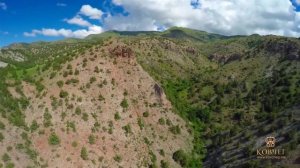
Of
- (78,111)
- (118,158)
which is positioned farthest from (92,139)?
(78,111)

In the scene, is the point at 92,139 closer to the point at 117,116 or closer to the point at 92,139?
the point at 92,139

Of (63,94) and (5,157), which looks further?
(63,94)

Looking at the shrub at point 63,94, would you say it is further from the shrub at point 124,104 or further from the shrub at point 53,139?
the shrub at point 124,104

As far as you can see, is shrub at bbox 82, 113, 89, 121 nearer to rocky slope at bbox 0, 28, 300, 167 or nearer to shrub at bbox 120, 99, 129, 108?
rocky slope at bbox 0, 28, 300, 167

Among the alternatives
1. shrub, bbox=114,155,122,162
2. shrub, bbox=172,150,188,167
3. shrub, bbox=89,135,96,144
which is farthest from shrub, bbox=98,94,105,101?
shrub, bbox=172,150,188,167

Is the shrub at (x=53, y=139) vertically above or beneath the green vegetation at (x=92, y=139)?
above

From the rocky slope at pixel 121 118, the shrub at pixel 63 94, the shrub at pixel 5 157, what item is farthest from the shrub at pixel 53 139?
the shrub at pixel 63 94

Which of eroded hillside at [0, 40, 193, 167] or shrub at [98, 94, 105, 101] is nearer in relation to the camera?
eroded hillside at [0, 40, 193, 167]

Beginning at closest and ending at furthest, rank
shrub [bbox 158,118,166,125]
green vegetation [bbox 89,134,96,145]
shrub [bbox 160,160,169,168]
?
green vegetation [bbox 89,134,96,145]
shrub [bbox 160,160,169,168]
shrub [bbox 158,118,166,125]

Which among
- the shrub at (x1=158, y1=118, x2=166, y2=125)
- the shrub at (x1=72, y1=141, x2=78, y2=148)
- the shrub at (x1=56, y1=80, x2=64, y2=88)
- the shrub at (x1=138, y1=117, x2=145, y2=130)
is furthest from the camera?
the shrub at (x1=158, y1=118, x2=166, y2=125)

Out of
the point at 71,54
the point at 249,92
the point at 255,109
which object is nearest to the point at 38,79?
the point at 71,54

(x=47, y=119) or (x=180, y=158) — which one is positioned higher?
(x=47, y=119)
